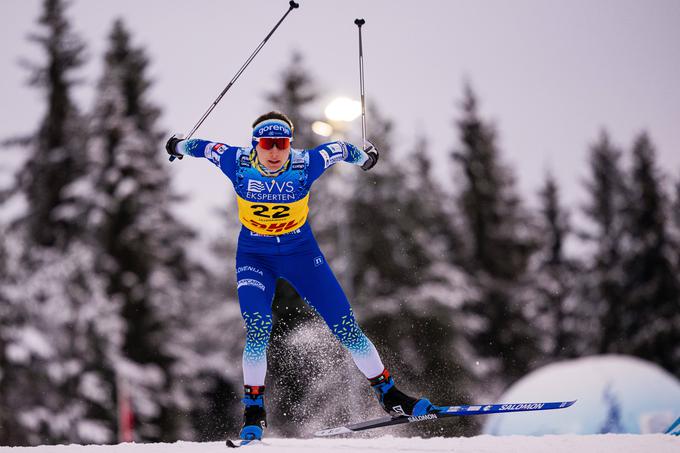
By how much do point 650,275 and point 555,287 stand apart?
4379 mm

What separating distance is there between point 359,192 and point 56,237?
9.23 metres

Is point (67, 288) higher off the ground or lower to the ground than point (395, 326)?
higher

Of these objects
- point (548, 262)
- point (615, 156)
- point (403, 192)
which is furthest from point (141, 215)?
point (615, 156)

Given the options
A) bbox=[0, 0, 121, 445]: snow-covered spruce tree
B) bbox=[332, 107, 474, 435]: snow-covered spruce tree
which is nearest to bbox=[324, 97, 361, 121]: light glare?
bbox=[332, 107, 474, 435]: snow-covered spruce tree

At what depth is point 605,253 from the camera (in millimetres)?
25094

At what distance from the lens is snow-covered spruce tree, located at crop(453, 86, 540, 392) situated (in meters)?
23.9

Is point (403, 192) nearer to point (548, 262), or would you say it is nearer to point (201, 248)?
point (201, 248)

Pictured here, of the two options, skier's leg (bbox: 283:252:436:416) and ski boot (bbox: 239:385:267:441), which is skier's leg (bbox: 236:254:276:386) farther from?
skier's leg (bbox: 283:252:436:416)

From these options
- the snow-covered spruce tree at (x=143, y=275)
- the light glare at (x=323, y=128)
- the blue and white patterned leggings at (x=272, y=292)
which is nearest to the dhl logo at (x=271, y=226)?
the blue and white patterned leggings at (x=272, y=292)

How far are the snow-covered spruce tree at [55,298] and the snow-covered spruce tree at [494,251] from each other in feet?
41.1

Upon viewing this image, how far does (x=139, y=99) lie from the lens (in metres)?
21.9

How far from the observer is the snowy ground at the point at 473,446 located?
436cm

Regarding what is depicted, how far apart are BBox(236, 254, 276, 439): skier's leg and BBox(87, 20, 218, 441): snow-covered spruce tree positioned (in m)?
14.2

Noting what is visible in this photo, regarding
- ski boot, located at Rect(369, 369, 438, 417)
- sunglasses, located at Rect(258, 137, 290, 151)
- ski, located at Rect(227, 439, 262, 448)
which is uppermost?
sunglasses, located at Rect(258, 137, 290, 151)
